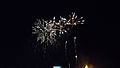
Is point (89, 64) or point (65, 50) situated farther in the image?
point (65, 50)

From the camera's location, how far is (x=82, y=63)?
3466cm

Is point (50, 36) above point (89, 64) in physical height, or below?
above

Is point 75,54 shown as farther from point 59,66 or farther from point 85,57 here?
point 59,66

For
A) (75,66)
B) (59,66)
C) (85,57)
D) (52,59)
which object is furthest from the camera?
(52,59)

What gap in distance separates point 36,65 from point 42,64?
27.3 inches

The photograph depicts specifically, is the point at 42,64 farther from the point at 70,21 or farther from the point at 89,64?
the point at 70,21

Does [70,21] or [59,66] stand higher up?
[70,21]

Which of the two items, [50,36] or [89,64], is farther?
[89,64]

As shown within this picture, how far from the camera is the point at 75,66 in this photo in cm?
3397

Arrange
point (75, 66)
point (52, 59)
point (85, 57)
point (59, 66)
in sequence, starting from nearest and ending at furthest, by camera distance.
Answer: point (59, 66), point (75, 66), point (85, 57), point (52, 59)

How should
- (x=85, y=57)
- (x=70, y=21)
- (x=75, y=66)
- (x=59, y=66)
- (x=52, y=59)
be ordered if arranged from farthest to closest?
1. (x=52, y=59)
2. (x=85, y=57)
3. (x=75, y=66)
4. (x=70, y=21)
5. (x=59, y=66)

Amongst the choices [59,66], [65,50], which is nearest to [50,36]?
[59,66]

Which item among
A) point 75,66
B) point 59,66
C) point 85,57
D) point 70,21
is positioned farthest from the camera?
point 85,57

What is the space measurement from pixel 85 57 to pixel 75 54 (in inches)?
44.4
